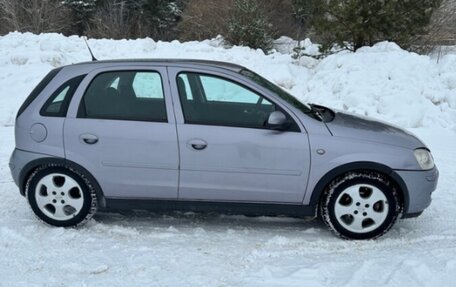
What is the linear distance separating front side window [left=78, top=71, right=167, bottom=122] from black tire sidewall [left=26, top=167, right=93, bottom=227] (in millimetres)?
565

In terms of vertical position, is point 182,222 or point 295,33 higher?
point 295,33

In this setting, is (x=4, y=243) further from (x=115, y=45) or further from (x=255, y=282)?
(x=115, y=45)

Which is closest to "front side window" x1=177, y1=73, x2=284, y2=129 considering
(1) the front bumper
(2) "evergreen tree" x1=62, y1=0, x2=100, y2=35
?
(1) the front bumper

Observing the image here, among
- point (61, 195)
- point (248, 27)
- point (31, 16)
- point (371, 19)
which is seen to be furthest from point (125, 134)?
point (31, 16)

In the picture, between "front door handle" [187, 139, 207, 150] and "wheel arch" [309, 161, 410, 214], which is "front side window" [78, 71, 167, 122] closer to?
"front door handle" [187, 139, 207, 150]

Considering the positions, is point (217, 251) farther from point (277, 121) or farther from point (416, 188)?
point (416, 188)

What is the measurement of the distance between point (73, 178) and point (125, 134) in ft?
2.22

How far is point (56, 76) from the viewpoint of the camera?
4.79m

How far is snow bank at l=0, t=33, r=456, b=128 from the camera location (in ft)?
31.8

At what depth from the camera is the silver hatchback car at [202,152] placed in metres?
4.41

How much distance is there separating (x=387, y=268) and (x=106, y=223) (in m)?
2.65

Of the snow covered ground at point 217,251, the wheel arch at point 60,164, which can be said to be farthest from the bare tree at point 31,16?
the wheel arch at point 60,164

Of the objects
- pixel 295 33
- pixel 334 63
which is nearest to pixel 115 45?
pixel 334 63

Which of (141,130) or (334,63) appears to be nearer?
(141,130)
